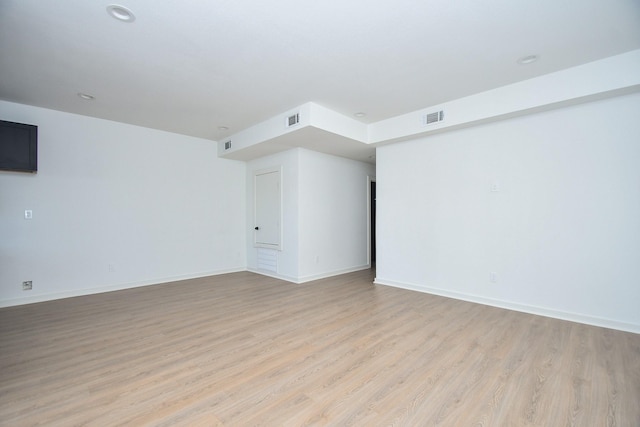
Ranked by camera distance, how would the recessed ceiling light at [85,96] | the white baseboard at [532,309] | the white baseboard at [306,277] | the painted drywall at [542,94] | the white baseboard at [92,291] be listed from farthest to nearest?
the white baseboard at [306,277]
the white baseboard at [92,291]
the recessed ceiling light at [85,96]
the white baseboard at [532,309]
the painted drywall at [542,94]

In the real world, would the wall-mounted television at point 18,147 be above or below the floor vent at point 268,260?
above

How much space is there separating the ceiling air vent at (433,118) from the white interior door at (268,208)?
8.96ft

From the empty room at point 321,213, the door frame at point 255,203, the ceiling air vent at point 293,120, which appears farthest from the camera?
the door frame at point 255,203

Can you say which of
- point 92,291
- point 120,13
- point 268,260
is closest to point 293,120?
point 120,13

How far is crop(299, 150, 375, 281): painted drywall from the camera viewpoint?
5238mm

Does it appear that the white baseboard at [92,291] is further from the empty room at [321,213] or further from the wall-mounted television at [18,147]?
the wall-mounted television at [18,147]

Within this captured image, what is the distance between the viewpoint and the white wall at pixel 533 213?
2.97 metres

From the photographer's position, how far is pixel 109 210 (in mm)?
4629

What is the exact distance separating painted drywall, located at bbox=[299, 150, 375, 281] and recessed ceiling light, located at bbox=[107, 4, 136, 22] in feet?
10.5

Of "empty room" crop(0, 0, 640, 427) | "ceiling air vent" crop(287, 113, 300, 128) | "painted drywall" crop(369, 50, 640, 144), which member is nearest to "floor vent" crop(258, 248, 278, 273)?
"empty room" crop(0, 0, 640, 427)

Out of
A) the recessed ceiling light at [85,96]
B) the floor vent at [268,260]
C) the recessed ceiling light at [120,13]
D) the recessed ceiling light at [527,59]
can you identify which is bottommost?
the floor vent at [268,260]

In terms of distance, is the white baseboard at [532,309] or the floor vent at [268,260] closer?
the white baseboard at [532,309]

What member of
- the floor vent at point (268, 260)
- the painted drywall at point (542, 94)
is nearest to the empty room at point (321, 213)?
the painted drywall at point (542, 94)

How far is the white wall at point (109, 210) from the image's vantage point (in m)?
3.97
